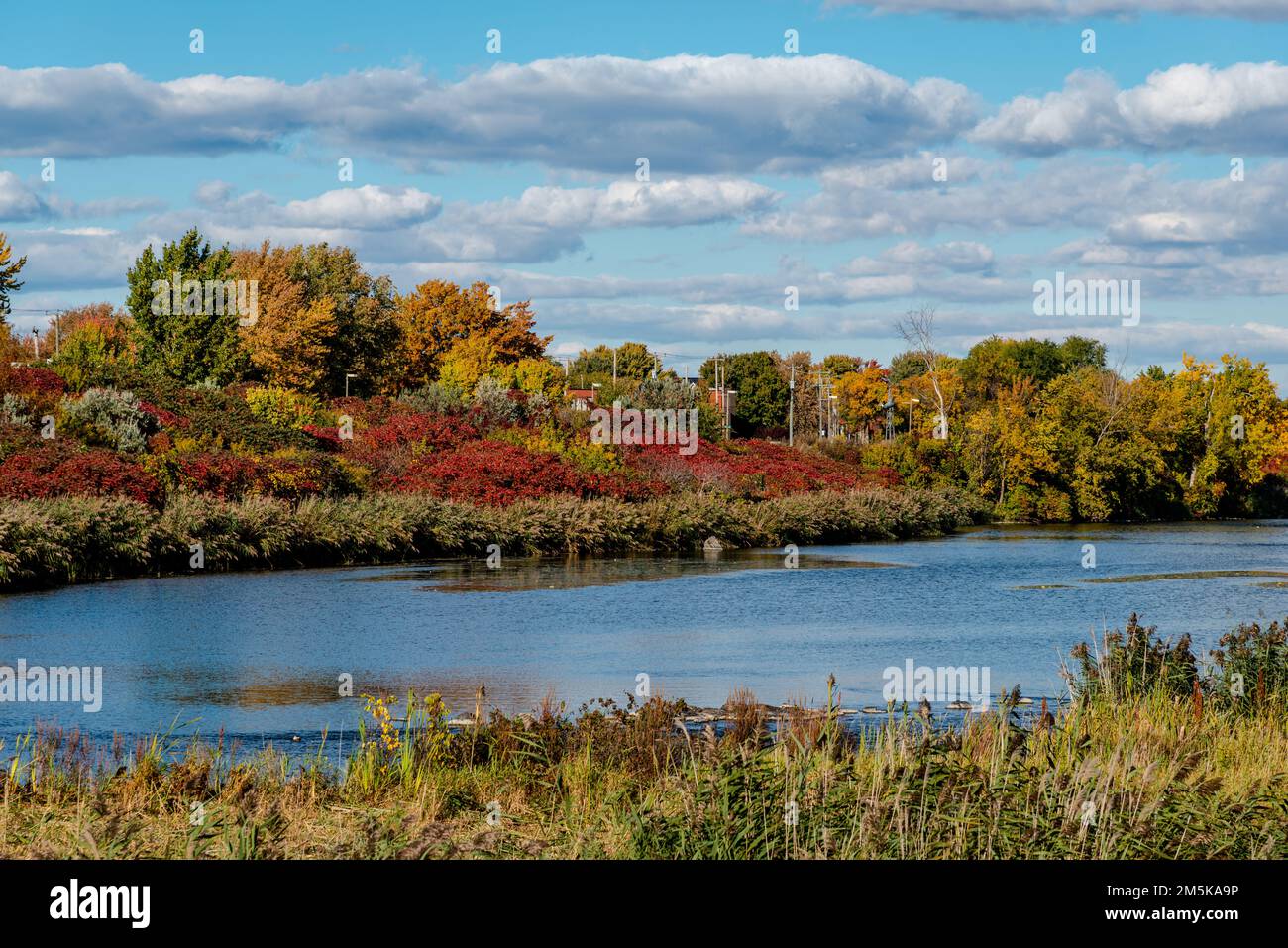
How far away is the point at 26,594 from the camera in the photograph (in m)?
25.9

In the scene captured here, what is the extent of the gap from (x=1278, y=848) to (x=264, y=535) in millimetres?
27792

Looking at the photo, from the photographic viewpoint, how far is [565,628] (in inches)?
907

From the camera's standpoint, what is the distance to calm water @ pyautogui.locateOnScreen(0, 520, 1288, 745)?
16.2 m

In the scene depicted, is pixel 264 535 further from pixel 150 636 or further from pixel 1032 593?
pixel 1032 593

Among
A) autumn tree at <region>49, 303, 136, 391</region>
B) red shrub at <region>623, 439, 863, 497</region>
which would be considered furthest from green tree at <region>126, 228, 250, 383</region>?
red shrub at <region>623, 439, 863, 497</region>

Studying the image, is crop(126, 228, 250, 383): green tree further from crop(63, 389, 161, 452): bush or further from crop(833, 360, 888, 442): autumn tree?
crop(833, 360, 888, 442): autumn tree

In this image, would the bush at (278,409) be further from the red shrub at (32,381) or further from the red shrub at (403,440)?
the red shrub at (32,381)

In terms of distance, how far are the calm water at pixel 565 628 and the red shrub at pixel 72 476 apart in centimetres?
361

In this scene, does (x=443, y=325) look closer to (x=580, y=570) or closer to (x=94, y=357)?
(x=94, y=357)

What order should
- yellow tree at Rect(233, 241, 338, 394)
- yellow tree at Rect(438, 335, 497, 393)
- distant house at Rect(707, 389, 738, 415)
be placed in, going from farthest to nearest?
distant house at Rect(707, 389, 738, 415)
yellow tree at Rect(438, 335, 497, 393)
yellow tree at Rect(233, 241, 338, 394)

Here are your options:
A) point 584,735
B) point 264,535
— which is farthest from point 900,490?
point 584,735

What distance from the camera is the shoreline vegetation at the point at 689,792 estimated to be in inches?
310

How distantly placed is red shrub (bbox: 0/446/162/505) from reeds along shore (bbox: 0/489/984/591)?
85cm

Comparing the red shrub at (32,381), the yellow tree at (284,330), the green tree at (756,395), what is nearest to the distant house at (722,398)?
the green tree at (756,395)
